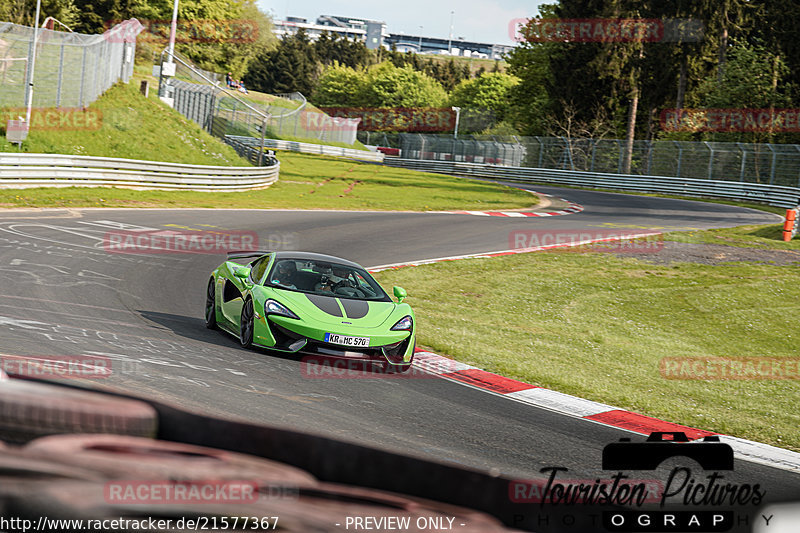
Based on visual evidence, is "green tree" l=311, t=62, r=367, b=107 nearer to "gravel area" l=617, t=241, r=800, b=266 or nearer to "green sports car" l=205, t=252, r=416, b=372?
"gravel area" l=617, t=241, r=800, b=266

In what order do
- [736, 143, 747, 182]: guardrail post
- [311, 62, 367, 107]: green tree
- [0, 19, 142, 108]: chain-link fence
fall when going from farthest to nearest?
[311, 62, 367, 107]: green tree < [736, 143, 747, 182]: guardrail post < [0, 19, 142, 108]: chain-link fence

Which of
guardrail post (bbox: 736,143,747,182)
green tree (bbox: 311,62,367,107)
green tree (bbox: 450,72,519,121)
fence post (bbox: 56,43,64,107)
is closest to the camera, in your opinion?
fence post (bbox: 56,43,64,107)

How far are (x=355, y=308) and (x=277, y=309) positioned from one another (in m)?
1.04

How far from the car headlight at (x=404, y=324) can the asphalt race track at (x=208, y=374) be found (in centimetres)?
81

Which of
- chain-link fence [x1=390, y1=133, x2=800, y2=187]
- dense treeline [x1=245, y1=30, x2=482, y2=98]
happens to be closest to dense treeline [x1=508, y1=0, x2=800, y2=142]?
chain-link fence [x1=390, y1=133, x2=800, y2=187]

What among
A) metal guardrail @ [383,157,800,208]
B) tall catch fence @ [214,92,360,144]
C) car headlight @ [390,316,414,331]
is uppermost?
tall catch fence @ [214,92,360,144]

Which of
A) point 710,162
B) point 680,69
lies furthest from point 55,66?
point 680,69

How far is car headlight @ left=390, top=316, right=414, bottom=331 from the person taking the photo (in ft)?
32.6

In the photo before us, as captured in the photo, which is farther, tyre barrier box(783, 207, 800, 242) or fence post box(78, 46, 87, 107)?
fence post box(78, 46, 87, 107)

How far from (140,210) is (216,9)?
60573 mm

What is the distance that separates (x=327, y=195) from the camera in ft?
117

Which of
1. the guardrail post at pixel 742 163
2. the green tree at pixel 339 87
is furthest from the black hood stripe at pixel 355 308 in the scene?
the green tree at pixel 339 87

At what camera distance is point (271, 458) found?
3.18 metres

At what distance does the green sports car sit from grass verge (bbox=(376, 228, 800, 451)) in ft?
4.99
